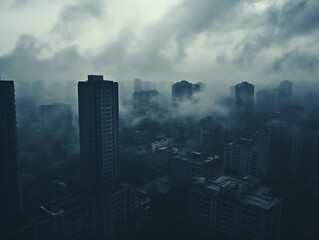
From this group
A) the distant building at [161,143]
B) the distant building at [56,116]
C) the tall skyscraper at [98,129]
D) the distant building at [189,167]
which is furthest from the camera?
the distant building at [56,116]

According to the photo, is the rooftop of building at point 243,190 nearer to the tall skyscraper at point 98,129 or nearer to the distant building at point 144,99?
the tall skyscraper at point 98,129

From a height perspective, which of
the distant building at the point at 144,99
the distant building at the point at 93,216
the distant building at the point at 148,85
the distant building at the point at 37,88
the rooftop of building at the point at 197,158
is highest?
the distant building at the point at 148,85

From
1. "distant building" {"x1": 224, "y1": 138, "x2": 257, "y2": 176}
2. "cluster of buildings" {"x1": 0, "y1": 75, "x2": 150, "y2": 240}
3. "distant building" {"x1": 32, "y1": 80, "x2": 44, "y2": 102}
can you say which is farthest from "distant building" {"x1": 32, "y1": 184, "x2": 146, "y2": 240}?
"distant building" {"x1": 32, "y1": 80, "x2": 44, "y2": 102}

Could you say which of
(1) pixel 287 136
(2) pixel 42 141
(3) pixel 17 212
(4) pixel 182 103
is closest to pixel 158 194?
(3) pixel 17 212

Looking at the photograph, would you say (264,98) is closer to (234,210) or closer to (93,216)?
(234,210)

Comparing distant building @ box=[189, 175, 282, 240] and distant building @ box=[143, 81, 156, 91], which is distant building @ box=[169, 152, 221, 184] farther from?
distant building @ box=[143, 81, 156, 91]

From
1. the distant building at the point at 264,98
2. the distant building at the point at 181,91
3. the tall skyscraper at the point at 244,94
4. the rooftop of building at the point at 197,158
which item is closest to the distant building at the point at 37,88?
the distant building at the point at 181,91
